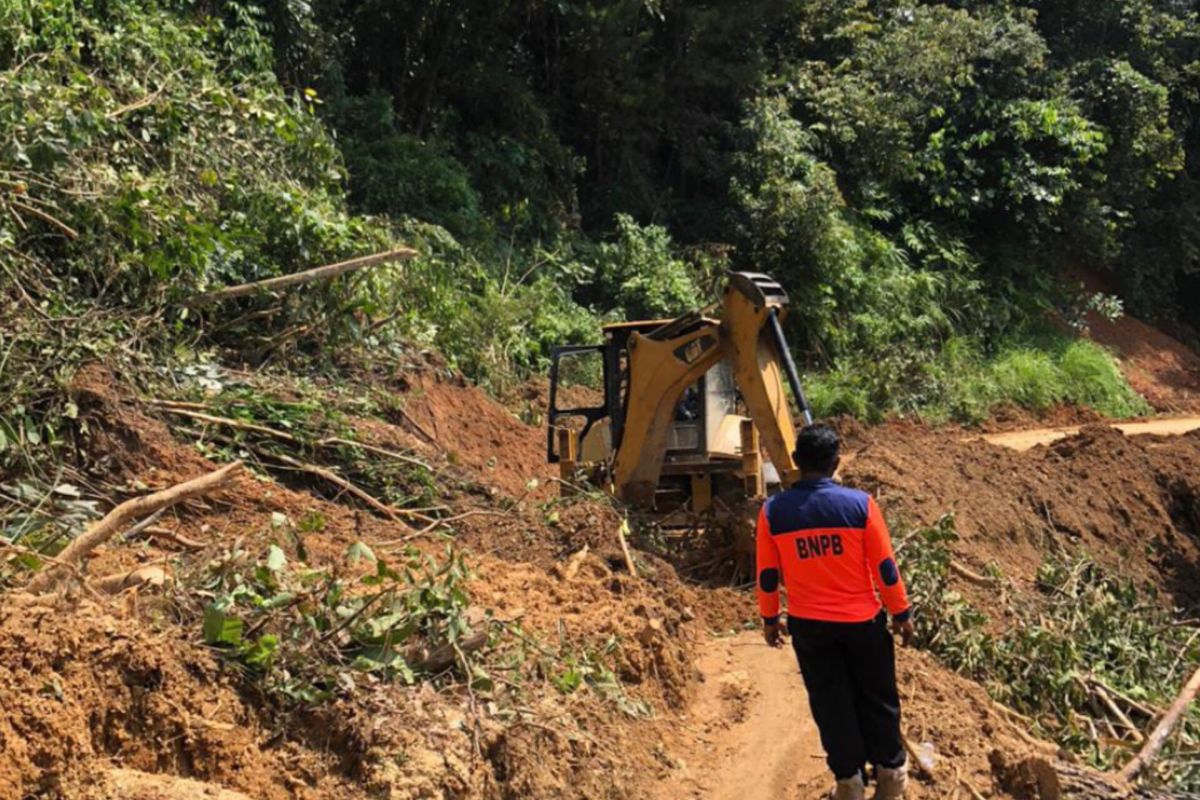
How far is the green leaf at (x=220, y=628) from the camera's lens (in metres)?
4.61

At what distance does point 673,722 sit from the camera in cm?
628

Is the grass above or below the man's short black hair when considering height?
below

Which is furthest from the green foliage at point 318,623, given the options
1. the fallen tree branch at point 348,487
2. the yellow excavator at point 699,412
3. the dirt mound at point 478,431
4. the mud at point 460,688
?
the dirt mound at point 478,431

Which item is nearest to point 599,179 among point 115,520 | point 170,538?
point 170,538

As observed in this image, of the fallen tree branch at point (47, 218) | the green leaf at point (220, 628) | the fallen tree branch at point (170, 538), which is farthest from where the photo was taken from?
the fallen tree branch at point (47, 218)

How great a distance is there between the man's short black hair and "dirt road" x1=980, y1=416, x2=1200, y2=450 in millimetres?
12385

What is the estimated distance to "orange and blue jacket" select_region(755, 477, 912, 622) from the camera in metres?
4.96

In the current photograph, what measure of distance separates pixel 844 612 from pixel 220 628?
8.50 ft

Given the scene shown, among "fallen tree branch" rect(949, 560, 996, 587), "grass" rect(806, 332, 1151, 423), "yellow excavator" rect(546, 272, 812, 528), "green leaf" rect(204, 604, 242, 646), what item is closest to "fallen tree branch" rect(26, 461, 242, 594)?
"green leaf" rect(204, 604, 242, 646)

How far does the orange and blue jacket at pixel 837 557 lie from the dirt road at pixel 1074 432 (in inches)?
488

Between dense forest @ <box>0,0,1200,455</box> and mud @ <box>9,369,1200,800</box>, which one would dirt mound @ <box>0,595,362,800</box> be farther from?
dense forest @ <box>0,0,1200,455</box>

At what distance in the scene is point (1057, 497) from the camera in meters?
12.5

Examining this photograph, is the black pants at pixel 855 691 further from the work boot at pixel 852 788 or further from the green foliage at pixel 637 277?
the green foliage at pixel 637 277

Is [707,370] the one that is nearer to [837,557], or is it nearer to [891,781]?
[837,557]
